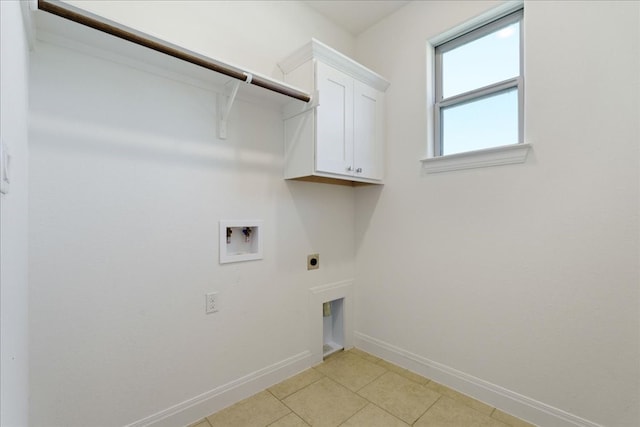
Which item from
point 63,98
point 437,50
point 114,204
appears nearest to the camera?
point 63,98

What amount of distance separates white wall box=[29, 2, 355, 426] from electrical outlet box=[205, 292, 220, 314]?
30 millimetres

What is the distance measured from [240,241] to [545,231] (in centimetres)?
182

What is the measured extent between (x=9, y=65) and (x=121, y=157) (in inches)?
26.8

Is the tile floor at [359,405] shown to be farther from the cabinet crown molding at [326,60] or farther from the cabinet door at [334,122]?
the cabinet crown molding at [326,60]

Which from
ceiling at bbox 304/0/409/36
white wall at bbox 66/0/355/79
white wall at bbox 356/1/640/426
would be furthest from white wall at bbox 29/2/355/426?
white wall at bbox 356/1/640/426

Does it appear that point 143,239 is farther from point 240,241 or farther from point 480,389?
point 480,389

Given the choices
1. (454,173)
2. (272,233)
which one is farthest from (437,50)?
(272,233)

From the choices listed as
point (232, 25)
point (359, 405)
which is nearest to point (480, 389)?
point (359, 405)

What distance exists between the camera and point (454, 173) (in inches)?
77.5

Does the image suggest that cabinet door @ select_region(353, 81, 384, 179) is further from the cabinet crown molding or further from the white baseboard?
the white baseboard

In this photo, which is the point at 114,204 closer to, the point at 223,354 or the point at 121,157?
the point at 121,157

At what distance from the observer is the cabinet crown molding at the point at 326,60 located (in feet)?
6.15

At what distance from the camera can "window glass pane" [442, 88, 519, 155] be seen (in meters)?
1.81

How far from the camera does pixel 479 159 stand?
1831 mm
